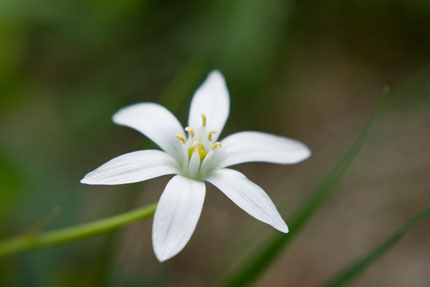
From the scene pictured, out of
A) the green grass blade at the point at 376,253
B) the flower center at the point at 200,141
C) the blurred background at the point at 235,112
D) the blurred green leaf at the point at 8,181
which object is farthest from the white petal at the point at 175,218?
the blurred green leaf at the point at 8,181

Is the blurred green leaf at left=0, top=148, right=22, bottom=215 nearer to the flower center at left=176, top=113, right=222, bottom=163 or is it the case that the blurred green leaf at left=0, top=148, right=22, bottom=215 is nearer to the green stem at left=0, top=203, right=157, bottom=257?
the green stem at left=0, top=203, right=157, bottom=257

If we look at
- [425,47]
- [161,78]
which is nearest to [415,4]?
[425,47]

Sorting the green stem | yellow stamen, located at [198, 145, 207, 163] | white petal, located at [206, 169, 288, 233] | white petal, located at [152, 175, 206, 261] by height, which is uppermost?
yellow stamen, located at [198, 145, 207, 163]

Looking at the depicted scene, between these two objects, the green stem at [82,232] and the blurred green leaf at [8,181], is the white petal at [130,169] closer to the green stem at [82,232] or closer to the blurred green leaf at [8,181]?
the green stem at [82,232]

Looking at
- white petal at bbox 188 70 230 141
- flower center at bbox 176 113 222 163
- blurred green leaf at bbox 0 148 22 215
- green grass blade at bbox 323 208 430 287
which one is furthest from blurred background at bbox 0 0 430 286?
green grass blade at bbox 323 208 430 287

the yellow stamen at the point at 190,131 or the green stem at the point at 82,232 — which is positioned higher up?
the yellow stamen at the point at 190,131
